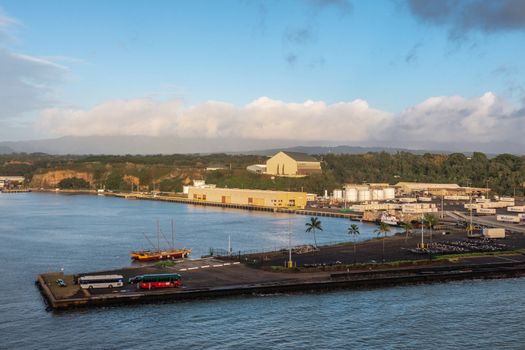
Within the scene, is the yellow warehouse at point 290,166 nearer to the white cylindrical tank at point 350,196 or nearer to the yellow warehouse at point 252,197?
the yellow warehouse at point 252,197

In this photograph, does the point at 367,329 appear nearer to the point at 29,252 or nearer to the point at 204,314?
the point at 204,314

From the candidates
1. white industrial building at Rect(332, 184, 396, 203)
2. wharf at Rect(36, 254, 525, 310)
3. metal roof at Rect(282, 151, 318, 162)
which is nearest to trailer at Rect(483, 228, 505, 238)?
wharf at Rect(36, 254, 525, 310)

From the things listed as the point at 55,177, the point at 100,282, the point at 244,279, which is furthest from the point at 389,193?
the point at 55,177

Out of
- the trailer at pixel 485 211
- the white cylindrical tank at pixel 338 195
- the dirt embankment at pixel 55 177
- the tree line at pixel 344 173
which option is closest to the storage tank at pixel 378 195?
the white cylindrical tank at pixel 338 195

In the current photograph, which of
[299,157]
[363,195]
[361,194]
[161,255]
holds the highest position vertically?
[299,157]

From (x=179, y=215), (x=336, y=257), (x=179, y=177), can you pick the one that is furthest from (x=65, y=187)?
(x=336, y=257)

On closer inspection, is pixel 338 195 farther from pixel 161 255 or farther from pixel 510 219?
pixel 161 255

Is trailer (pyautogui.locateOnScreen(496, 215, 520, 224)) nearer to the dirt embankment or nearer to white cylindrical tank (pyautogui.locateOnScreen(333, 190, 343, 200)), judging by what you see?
white cylindrical tank (pyautogui.locateOnScreen(333, 190, 343, 200))
